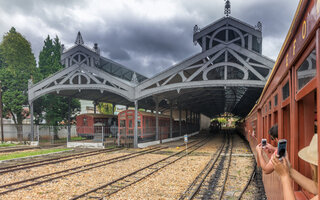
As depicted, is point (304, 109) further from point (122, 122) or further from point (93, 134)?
point (93, 134)

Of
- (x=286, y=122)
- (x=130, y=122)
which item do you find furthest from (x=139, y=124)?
(x=286, y=122)

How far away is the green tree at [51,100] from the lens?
1062 inches

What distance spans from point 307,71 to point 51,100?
2844cm

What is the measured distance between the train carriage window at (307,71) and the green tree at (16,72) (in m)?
28.9

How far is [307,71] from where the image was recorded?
1938mm

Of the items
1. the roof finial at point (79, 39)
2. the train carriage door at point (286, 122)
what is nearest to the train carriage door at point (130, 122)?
the roof finial at point (79, 39)

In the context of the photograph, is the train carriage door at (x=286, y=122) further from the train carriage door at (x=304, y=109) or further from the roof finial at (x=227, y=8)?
the roof finial at (x=227, y=8)

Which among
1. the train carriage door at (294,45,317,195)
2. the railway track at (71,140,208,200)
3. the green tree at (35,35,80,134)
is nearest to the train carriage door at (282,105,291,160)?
the train carriage door at (294,45,317,195)

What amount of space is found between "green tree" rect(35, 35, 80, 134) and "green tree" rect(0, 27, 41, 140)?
128cm

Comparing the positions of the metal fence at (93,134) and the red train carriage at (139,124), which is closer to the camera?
the red train carriage at (139,124)

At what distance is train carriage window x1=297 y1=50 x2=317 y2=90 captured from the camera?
1751 millimetres

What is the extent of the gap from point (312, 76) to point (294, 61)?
0.66 m

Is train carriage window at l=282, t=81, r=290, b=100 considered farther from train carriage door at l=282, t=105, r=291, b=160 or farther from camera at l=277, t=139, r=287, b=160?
camera at l=277, t=139, r=287, b=160

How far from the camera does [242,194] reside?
23.7 ft
